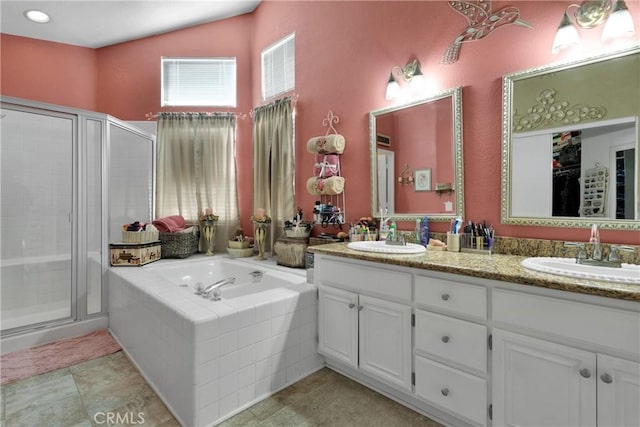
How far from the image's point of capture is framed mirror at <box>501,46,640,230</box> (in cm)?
137

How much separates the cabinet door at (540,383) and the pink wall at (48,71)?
14.4 ft

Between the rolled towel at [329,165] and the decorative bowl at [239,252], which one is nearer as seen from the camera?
the rolled towel at [329,165]

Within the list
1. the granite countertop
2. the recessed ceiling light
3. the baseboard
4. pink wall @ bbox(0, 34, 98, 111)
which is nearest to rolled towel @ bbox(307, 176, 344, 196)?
the granite countertop

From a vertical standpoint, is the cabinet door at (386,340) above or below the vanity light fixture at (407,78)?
below

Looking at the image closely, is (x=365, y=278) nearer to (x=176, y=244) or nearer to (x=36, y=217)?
(x=176, y=244)

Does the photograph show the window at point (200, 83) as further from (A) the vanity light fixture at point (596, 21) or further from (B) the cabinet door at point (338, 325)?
(A) the vanity light fixture at point (596, 21)

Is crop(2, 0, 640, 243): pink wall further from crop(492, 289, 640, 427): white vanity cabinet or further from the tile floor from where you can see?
the tile floor

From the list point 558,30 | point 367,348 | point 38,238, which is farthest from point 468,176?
point 38,238

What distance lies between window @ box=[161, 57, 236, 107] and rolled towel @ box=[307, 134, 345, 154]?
4.97 feet

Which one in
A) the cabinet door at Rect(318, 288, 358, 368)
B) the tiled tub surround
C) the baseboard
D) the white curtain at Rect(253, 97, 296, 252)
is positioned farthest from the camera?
the white curtain at Rect(253, 97, 296, 252)

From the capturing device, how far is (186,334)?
58.3 inches

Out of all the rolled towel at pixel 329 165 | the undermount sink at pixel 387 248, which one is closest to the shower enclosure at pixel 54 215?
the rolled towel at pixel 329 165

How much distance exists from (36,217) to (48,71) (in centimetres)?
189

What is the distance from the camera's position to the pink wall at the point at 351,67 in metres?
1.72
